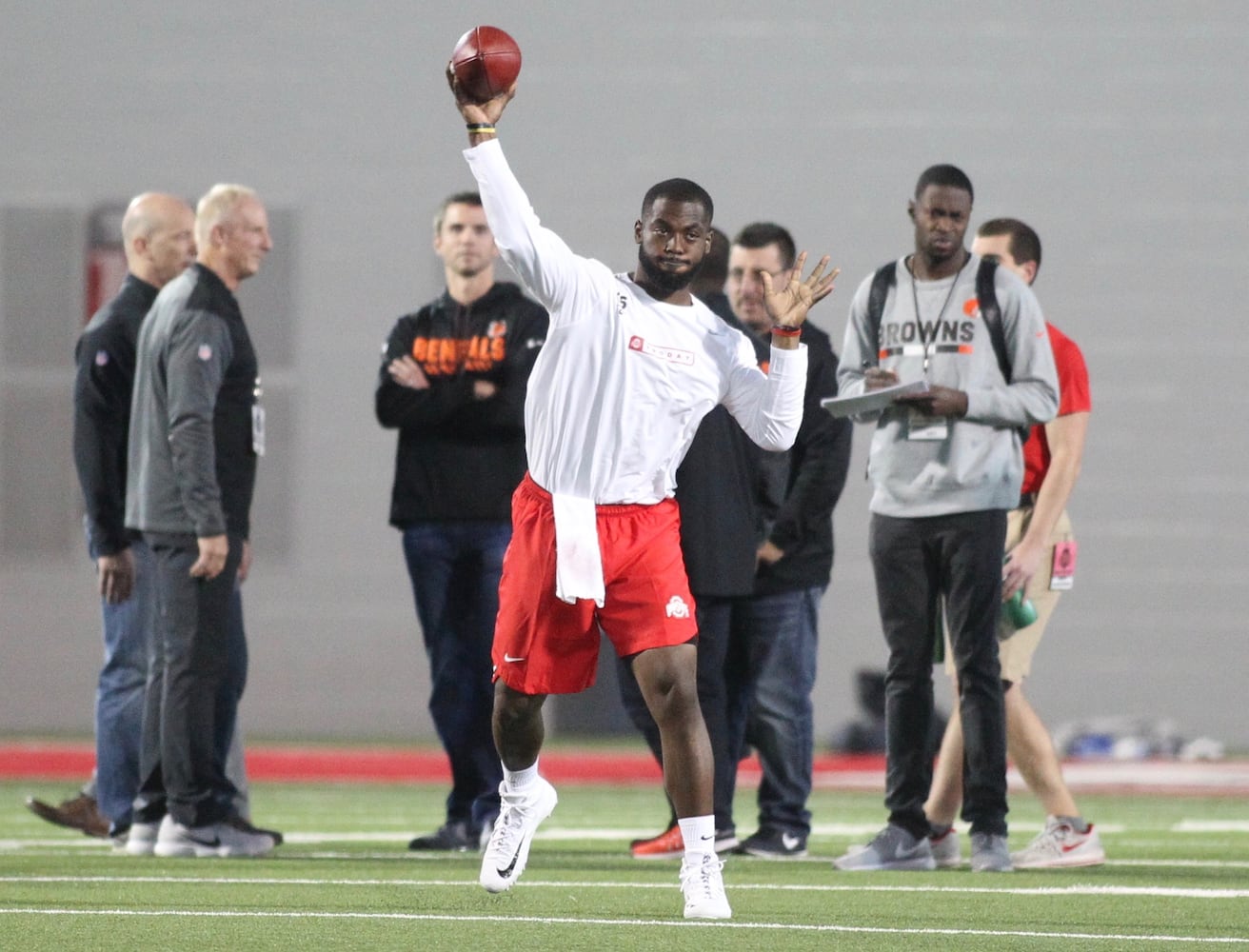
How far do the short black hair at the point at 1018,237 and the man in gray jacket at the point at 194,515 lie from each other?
8.26ft

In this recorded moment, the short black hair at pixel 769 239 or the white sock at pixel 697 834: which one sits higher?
the short black hair at pixel 769 239

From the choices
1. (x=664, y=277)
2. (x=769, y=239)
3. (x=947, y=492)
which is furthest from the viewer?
(x=769, y=239)

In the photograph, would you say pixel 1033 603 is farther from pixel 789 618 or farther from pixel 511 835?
pixel 511 835

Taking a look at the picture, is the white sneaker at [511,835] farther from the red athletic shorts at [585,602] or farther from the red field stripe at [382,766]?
the red field stripe at [382,766]

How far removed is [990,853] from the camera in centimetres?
617

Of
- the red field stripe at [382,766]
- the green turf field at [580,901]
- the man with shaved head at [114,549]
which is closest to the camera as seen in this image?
the green turf field at [580,901]

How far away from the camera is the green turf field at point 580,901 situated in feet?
14.8

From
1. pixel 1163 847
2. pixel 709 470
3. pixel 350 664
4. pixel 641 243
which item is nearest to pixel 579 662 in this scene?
pixel 641 243

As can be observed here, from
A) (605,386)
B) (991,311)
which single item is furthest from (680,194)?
(991,311)

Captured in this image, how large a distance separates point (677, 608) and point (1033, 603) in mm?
2026

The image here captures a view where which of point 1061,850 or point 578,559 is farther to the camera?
point 1061,850

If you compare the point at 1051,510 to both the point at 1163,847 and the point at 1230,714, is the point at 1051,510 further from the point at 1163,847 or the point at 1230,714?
the point at 1230,714

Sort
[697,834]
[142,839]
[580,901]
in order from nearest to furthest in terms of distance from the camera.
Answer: [697,834]
[580,901]
[142,839]

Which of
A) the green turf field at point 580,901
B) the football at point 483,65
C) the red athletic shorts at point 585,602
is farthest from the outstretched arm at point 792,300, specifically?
the green turf field at point 580,901
